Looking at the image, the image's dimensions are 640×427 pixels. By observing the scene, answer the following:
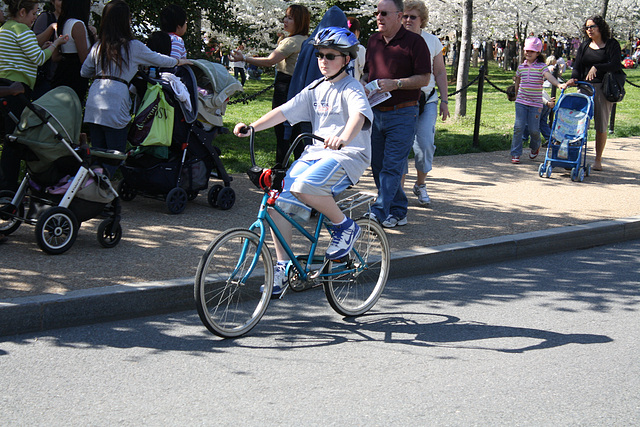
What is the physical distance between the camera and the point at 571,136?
34.6 feet

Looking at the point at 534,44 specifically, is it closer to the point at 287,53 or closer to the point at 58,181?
the point at 287,53

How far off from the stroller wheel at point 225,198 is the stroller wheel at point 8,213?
1.99m

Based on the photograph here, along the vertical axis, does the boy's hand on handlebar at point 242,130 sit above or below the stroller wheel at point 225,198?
above

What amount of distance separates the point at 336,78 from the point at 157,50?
3.31 m

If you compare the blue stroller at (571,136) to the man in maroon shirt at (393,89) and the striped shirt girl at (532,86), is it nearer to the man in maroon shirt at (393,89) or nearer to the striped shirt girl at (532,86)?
the striped shirt girl at (532,86)

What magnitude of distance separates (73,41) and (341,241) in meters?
4.03

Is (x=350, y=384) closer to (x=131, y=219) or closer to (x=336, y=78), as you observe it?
(x=336, y=78)

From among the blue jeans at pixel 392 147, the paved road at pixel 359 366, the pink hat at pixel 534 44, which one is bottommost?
the paved road at pixel 359 366

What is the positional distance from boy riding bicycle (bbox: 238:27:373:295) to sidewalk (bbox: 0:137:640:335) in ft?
3.63

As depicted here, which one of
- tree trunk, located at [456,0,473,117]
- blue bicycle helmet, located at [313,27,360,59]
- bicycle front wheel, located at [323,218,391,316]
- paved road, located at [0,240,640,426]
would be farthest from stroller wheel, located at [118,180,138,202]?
tree trunk, located at [456,0,473,117]

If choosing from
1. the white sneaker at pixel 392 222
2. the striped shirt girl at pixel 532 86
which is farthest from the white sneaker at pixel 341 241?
the striped shirt girl at pixel 532 86

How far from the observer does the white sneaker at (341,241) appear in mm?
5016

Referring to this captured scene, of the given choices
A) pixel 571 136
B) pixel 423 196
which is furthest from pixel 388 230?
pixel 571 136

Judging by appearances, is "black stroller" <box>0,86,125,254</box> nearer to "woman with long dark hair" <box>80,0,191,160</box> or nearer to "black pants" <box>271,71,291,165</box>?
"woman with long dark hair" <box>80,0,191,160</box>
